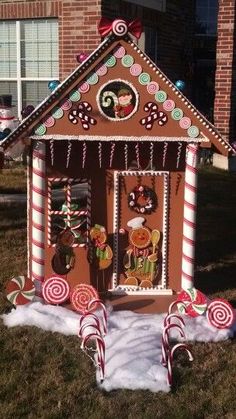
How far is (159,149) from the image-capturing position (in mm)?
6469

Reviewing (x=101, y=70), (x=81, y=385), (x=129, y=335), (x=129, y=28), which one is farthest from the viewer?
(x=101, y=70)

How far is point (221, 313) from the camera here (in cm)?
601

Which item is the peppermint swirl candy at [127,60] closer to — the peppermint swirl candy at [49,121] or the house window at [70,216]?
the peppermint swirl candy at [49,121]

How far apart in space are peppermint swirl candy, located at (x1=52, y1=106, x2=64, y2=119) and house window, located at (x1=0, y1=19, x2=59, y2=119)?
23.2ft

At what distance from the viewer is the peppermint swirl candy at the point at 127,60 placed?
237 inches

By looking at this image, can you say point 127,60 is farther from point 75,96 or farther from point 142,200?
point 142,200

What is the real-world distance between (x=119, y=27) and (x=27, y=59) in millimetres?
7721

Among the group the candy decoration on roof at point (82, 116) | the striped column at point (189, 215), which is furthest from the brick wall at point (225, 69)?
the candy decoration on roof at point (82, 116)

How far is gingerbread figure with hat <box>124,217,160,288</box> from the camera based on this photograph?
260 inches

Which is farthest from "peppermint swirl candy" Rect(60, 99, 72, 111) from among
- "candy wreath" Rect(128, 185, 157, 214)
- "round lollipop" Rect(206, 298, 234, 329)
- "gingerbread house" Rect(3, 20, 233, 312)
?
"round lollipop" Rect(206, 298, 234, 329)

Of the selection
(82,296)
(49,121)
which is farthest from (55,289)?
(49,121)

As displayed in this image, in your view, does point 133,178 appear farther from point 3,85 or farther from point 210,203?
point 3,85

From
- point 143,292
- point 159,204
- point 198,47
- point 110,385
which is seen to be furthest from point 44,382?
point 198,47

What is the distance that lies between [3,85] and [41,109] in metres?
7.98
